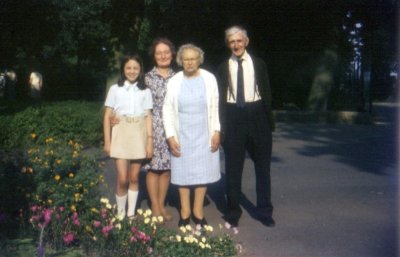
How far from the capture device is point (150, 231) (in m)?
4.71

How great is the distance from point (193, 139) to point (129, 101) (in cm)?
73

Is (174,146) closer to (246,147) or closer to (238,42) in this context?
(246,147)

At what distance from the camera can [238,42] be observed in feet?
19.7

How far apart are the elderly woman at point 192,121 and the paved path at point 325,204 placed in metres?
0.69

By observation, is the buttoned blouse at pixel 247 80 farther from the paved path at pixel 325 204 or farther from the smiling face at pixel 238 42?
the paved path at pixel 325 204

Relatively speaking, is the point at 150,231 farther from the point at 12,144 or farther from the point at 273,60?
the point at 273,60

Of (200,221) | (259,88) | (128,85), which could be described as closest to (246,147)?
(259,88)

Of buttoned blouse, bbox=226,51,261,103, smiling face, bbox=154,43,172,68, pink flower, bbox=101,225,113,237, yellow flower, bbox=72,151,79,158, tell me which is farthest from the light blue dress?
pink flower, bbox=101,225,113,237

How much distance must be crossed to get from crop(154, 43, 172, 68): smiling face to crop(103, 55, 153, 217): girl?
217 mm

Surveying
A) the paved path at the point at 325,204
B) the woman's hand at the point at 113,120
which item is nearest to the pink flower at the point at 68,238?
the paved path at the point at 325,204

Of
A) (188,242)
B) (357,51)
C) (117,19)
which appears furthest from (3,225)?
(357,51)

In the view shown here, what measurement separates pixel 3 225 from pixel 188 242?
1460mm

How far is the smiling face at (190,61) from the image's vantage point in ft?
19.5

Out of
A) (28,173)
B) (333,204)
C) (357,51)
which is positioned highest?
(357,51)
